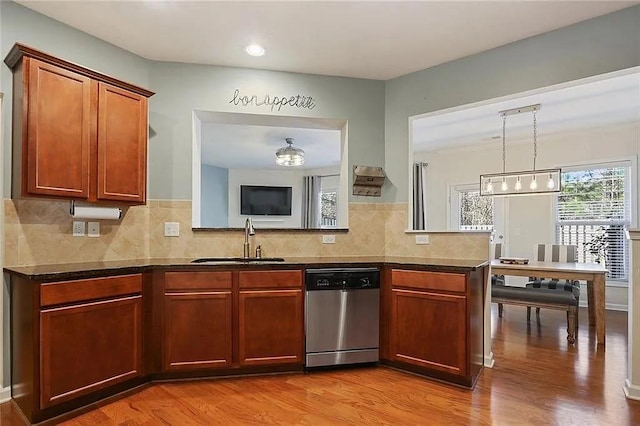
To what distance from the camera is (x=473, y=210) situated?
23.7 ft

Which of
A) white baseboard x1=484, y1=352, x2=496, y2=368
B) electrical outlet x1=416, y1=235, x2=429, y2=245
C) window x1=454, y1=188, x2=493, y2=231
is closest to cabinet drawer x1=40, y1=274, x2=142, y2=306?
electrical outlet x1=416, y1=235, x2=429, y2=245

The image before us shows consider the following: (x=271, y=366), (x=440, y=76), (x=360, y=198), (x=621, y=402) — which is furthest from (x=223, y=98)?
(x=621, y=402)

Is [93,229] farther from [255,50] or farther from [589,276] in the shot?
[589,276]

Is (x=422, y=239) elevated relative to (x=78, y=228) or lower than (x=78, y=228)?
lower

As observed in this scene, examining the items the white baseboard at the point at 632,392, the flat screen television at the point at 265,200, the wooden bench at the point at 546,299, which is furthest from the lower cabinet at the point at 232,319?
the flat screen television at the point at 265,200

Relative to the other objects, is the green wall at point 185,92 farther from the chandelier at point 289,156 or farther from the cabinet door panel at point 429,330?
the chandelier at point 289,156

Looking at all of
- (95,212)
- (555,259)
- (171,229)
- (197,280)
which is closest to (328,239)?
(197,280)

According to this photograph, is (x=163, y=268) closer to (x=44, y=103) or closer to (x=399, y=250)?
(x=44, y=103)

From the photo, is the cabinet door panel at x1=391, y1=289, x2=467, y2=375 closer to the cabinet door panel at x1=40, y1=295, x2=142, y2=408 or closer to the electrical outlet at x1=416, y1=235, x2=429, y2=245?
the electrical outlet at x1=416, y1=235, x2=429, y2=245

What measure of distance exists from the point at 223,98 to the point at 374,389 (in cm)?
268

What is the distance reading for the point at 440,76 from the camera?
362 cm

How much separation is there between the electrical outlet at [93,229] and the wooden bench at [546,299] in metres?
4.04

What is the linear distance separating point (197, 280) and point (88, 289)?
71cm

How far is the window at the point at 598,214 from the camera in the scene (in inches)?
223
